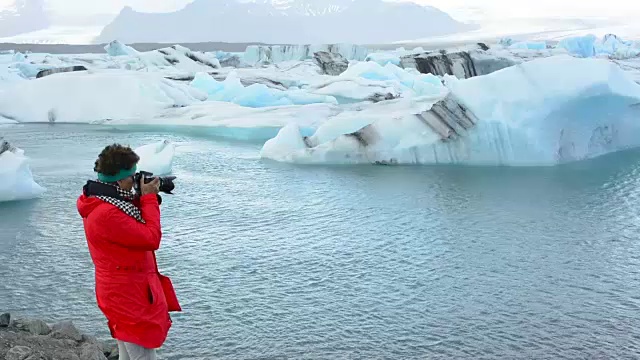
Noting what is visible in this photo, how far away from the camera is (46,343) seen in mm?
3268

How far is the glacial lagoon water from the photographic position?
4.11 metres

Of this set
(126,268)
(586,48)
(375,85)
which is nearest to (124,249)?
(126,268)

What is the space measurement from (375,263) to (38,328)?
103 inches

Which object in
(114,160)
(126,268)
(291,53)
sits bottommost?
(126,268)

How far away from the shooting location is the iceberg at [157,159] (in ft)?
30.3

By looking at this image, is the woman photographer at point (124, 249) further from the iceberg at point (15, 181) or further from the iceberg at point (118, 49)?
the iceberg at point (118, 49)

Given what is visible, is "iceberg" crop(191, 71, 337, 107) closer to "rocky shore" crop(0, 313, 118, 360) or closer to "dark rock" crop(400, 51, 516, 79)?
"dark rock" crop(400, 51, 516, 79)

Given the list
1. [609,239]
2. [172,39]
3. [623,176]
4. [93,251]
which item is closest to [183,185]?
[609,239]

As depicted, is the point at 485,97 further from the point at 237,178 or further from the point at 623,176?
the point at 237,178

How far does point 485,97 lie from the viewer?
32.2 feet

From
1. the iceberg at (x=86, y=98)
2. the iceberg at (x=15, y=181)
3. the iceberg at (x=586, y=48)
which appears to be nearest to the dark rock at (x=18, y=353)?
the iceberg at (x=15, y=181)

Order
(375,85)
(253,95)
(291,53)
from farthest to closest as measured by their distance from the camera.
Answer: (291,53), (375,85), (253,95)

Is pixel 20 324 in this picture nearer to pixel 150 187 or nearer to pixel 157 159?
pixel 150 187

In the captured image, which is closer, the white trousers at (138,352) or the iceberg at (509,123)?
the white trousers at (138,352)
